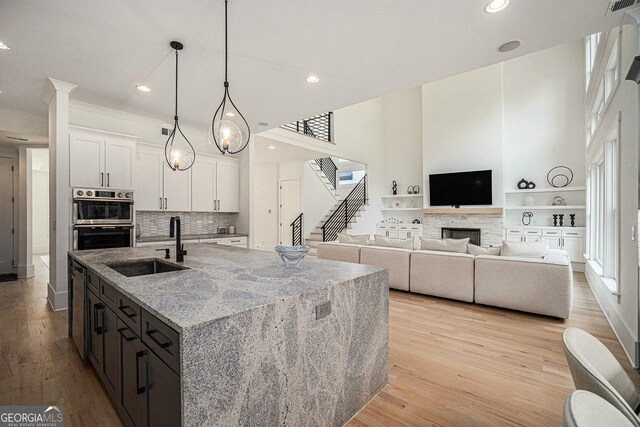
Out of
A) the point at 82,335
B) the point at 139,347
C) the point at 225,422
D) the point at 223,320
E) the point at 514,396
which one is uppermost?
the point at 223,320

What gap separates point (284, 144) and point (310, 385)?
5.83m

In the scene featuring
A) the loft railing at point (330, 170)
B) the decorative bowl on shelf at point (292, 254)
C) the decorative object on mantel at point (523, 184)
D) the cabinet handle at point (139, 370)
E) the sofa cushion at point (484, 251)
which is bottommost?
the cabinet handle at point (139, 370)

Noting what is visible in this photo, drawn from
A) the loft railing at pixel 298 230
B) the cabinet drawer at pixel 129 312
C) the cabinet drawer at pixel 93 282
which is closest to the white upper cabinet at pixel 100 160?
the cabinet drawer at pixel 93 282

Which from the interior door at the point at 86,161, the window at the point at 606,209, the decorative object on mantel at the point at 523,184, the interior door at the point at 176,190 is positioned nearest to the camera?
the window at the point at 606,209

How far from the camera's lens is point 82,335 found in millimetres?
2477

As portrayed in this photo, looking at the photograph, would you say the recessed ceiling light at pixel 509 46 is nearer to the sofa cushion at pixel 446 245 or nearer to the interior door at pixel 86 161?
the sofa cushion at pixel 446 245

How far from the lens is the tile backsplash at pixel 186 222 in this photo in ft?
16.6

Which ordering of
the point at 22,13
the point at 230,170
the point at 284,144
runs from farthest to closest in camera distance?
1. the point at 284,144
2. the point at 230,170
3. the point at 22,13

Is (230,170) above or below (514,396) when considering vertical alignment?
above

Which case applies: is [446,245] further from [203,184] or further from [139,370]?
[203,184]

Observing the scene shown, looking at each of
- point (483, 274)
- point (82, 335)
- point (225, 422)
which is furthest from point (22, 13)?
point (483, 274)

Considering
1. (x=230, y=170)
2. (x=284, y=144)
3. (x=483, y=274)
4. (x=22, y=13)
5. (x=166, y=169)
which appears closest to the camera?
(x=22, y=13)

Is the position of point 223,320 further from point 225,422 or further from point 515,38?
point 515,38

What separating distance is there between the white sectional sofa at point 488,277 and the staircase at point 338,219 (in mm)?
4179
